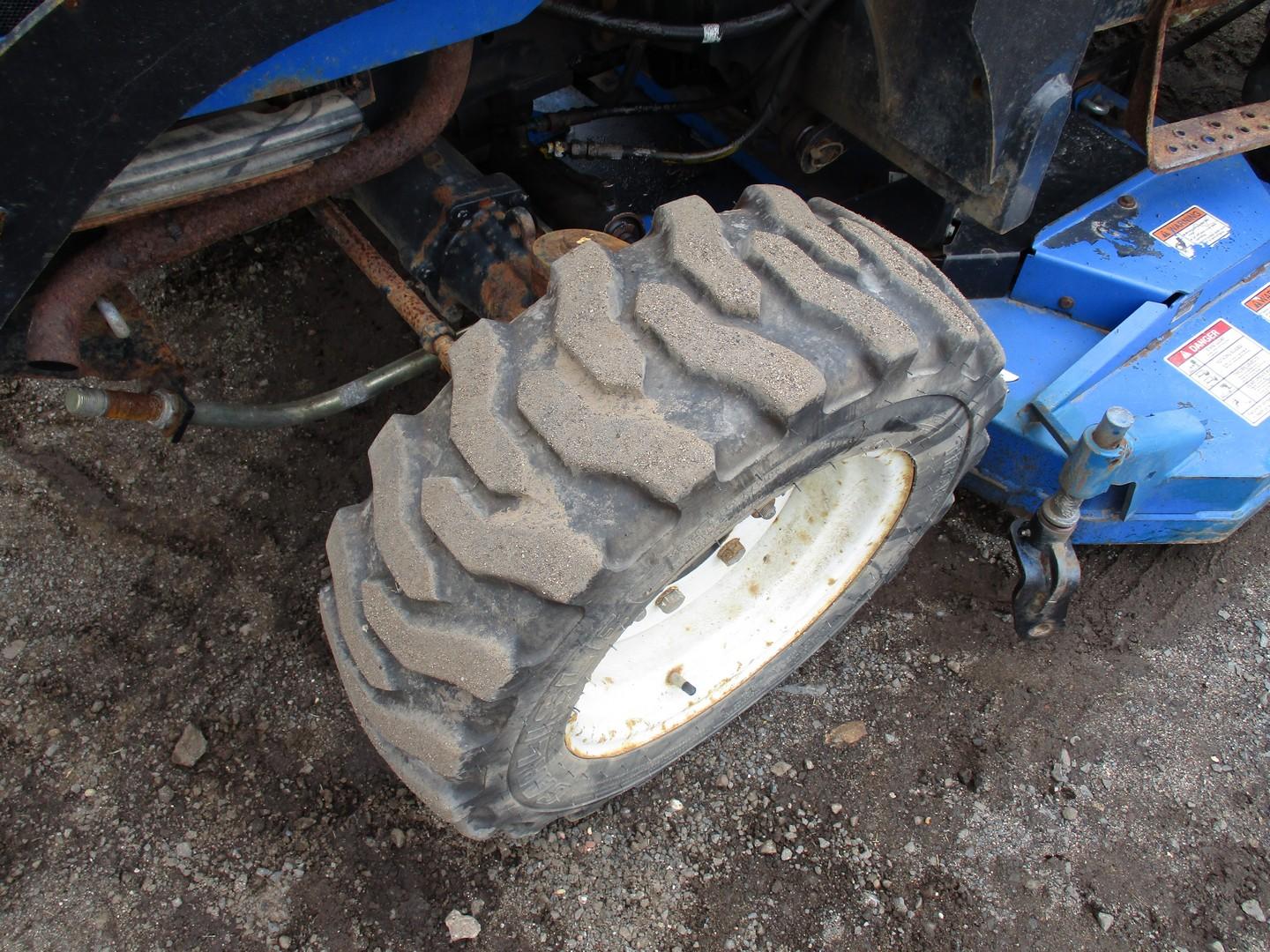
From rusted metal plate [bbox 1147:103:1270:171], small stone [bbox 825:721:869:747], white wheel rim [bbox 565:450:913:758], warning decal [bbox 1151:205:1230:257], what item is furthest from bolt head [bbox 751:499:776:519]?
warning decal [bbox 1151:205:1230:257]

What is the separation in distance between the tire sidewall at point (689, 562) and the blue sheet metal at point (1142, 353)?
391 millimetres

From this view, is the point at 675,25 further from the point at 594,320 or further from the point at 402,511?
the point at 402,511

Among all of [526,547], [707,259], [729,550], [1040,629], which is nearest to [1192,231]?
[1040,629]

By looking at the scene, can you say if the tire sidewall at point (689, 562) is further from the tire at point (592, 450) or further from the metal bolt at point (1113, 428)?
the metal bolt at point (1113, 428)

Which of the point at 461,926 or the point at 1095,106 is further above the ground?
the point at 1095,106

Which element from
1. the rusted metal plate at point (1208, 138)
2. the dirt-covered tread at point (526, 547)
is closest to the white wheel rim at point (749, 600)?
the dirt-covered tread at point (526, 547)

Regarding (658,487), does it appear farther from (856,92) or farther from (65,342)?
(856,92)

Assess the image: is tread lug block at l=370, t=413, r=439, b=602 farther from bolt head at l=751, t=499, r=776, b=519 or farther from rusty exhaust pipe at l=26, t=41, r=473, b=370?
bolt head at l=751, t=499, r=776, b=519

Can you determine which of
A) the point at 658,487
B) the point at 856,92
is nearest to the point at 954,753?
the point at 658,487

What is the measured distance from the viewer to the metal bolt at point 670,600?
1850 millimetres

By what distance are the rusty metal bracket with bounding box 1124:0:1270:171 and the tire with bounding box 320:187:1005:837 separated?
856 mm

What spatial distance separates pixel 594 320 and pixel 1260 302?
1.85m

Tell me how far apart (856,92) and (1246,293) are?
48.5 inches

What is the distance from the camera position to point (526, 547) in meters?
1.23
